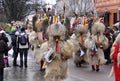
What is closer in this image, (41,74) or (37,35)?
(41,74)

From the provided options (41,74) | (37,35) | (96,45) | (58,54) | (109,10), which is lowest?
(41,74)

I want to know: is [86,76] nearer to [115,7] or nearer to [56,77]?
[56,77]

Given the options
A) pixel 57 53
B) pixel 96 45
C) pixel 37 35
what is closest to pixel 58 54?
pixel 57 53

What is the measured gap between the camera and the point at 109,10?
45.9m

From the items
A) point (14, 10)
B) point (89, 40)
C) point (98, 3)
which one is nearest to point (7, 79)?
point (89, 40)

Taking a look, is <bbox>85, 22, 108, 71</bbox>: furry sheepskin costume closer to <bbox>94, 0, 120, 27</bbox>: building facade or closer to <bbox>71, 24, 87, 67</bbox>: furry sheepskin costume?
<bbox>71, 24, 87, 67</bbox>: furry sheepskin costume

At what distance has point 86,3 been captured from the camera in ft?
175

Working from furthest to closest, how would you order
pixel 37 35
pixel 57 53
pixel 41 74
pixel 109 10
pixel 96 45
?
pixel 109 10, pixel 37 35, pixel 96 45, pixel 41 74, pixel 57 53

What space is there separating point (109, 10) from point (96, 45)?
98.5ft

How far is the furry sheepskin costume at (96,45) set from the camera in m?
16.2

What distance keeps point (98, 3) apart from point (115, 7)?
802cm

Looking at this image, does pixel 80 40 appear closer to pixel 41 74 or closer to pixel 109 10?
pixel 41 74

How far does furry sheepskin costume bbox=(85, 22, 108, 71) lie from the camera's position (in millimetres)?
16234

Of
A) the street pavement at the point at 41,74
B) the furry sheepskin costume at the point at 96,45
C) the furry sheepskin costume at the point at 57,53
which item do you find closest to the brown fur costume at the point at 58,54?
the furry sheepskin costume at the point at 57,53
